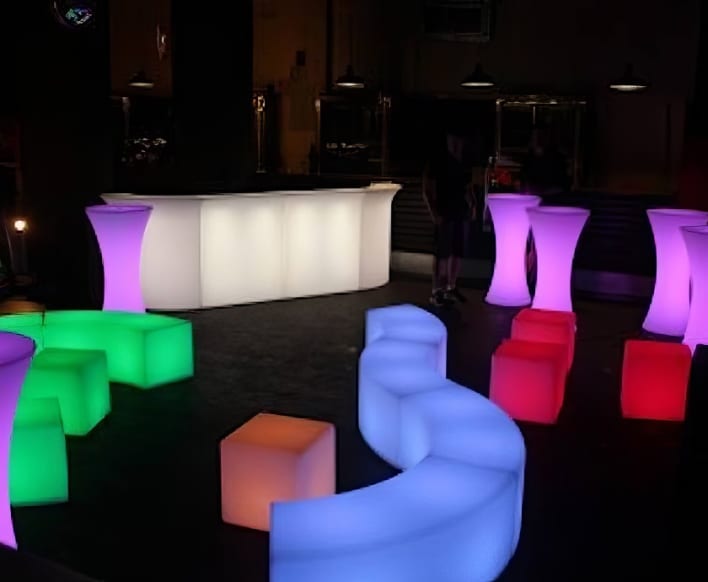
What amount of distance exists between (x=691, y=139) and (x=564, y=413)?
4.45m

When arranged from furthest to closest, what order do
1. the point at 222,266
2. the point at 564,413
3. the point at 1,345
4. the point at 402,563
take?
the point at 222,266 < the point at 564,413 < the point at 1,345 < the point at 402,563

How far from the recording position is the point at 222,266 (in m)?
8.36

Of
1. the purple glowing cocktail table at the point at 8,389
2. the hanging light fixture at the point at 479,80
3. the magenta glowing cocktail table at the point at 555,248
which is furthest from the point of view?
the hanging light fixture at the point at 479,80

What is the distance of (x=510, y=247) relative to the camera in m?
8.55

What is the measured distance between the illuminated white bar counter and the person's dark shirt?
43.4 inches

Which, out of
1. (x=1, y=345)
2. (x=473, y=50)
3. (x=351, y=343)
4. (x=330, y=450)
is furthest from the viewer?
(x=473, y=50)

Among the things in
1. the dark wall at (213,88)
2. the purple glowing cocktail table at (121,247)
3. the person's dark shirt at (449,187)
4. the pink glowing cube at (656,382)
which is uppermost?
the dark wall at (213,88)

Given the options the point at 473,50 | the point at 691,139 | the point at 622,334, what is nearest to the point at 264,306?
the point at 622,334

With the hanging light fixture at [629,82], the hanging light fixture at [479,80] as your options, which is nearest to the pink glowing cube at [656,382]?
the hanging light fixture at [629,82]

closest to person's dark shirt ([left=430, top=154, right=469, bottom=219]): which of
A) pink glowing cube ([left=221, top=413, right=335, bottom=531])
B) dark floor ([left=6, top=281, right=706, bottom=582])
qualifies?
dark floor ([left=6, top=281, right=706, bottom=582])

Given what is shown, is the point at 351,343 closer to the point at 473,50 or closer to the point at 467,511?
the point at 467,511

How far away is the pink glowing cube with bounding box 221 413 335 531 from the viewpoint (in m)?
3.76

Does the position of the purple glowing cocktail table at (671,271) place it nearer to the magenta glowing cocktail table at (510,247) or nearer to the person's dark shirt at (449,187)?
the magenta glowing cocktail table at (510,247)

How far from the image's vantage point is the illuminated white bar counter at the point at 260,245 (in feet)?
26.4
